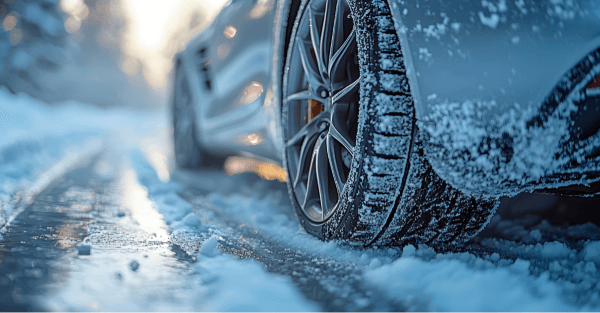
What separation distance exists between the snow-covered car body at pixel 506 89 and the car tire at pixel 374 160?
0.33ft

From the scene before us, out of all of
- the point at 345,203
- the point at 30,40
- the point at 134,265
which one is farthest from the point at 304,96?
the point at 30,40

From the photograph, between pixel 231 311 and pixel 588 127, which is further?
pixel 588 127

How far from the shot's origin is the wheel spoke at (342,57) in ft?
4.91

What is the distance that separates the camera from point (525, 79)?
1.12 meters

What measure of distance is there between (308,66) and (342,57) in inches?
9.4

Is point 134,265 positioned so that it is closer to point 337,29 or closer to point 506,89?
point 337,29

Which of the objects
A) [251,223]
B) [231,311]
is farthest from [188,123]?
[231,311]

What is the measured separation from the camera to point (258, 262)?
142cm

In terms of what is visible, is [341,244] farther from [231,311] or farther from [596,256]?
[596,256]

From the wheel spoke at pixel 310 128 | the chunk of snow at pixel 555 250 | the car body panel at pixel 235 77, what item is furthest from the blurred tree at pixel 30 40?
the chunk of snow at pixel 555 250

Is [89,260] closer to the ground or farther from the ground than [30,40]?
closer to the ground

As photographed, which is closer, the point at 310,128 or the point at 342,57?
the point at 342,57

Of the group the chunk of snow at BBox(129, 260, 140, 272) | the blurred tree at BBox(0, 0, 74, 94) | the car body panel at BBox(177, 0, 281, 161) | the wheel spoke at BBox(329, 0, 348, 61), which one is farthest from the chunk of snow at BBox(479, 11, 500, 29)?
the blurred tree at BBox(0, 0, 74, 94)

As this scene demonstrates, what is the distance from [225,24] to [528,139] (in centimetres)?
214
